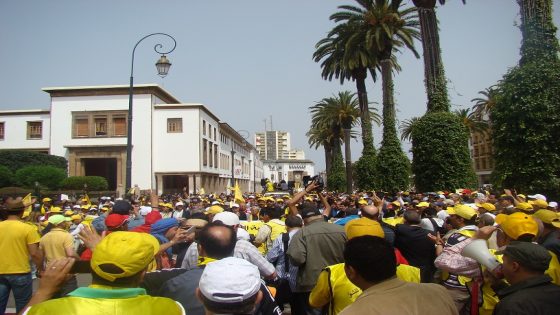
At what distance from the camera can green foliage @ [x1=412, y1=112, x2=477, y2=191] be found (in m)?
19.8

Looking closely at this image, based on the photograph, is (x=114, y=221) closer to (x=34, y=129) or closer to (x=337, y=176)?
(x=337, y=176)

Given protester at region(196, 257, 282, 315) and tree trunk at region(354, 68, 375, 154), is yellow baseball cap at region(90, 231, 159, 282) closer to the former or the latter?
protester at region(196, 257, 282, 315)

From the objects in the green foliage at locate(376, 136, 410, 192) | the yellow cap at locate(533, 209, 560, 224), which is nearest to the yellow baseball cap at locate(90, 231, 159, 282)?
the yellow cap at locate(533, 209, 560, 224)

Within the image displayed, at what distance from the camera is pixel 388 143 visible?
1142 inches

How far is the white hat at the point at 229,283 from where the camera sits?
7.88 ft

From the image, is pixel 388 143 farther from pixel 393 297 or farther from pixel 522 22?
pixel 393 297

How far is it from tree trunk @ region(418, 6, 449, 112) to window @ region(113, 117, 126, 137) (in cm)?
3982

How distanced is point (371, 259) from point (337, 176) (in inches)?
1830

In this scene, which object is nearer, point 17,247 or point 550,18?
point 17,247

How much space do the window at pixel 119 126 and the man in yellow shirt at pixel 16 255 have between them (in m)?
49.1

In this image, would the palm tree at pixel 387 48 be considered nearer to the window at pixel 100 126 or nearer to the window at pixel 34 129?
the window at pixel 100 126

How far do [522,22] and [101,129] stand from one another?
47746mm

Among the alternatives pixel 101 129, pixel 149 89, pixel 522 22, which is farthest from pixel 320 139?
pixel 522 22

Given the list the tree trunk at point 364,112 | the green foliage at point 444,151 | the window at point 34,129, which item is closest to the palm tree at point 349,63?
the tree trunk at point 364,112
